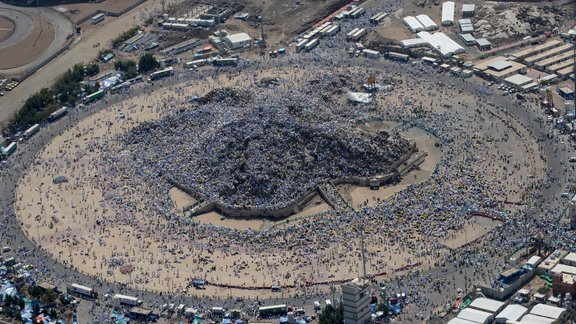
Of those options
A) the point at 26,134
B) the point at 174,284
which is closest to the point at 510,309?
the point at 174,284

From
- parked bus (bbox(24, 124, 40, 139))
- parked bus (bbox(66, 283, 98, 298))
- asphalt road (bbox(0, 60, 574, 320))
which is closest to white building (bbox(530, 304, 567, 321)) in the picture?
asphalt road (bbox(0, 60, 574, 320))

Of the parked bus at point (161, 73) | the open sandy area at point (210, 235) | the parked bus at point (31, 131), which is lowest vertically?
the parked bus at point (161, 73)

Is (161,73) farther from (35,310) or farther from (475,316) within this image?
(475,316)

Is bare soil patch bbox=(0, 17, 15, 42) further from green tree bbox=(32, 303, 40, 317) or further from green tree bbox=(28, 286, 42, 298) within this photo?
green tree bbox=(32, 303, 40, 317)

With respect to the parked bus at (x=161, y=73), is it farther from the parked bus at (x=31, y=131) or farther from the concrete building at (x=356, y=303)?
the concrete building at (x=356, y=303)

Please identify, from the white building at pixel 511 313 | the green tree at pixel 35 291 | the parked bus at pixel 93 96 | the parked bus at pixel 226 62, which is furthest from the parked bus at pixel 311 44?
the white building at pixel 511 313

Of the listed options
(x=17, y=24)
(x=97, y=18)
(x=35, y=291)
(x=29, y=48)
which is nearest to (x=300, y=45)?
(x=97, y=18)

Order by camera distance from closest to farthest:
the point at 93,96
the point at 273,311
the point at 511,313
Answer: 1. the point at 511,313
2. the point at 273,311
3. the point at 93,96
